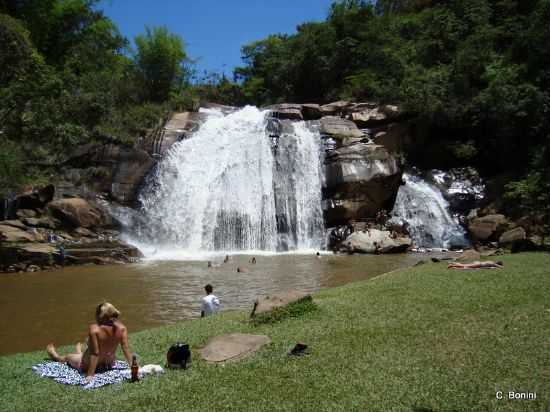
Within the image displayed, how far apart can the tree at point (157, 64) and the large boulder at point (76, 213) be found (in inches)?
961

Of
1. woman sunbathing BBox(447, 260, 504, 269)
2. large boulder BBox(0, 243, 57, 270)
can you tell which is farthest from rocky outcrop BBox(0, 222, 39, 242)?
woman sunbathing BBox(447, 260, 504, 269)

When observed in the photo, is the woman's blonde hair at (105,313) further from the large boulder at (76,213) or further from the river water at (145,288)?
the large boulder at (76,213)

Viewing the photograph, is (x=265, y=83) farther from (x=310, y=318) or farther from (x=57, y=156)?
(x=310, y=318)

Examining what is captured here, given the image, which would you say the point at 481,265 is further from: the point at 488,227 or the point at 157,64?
the point at 157,64

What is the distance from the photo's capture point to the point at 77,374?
6.15 m

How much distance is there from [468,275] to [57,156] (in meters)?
24.7

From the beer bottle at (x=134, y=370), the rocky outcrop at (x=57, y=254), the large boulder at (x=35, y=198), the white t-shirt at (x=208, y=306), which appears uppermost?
the large boulder at (x=35, y=198)

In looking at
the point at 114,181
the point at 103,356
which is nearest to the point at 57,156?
the point at 114,181

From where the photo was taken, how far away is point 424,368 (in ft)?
18.1

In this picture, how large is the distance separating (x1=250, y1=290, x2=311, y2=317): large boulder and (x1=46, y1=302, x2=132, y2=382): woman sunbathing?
258 cm

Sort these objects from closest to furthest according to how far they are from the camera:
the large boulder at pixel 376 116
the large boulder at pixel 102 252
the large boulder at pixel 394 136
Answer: the large boulder at pixel 102 252, the large boulder at pixel 394 136, the large boulder at pixel 376 116

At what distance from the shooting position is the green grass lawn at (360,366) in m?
4.87

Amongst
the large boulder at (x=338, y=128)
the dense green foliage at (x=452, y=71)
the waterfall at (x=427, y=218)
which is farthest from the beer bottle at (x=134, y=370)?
the large boulder at (x=338, y=128)

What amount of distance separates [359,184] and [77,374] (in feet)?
70.9
